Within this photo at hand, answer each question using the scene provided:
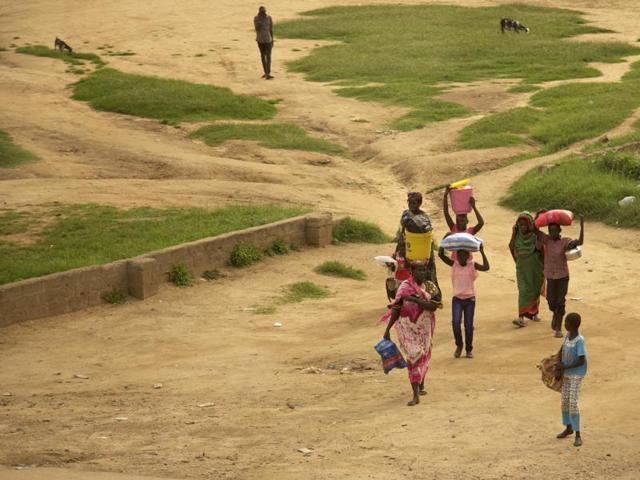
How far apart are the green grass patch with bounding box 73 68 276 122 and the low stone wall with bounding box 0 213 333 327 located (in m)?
10.1

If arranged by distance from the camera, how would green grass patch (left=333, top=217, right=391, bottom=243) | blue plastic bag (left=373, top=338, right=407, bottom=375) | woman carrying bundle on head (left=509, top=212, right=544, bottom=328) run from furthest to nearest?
green grass patch (left=333, top=217, right=391, bottom=243) → woman carrying bundle on head (left=509, top=212, right=544, bottom=328) → blue plastic bag (left=373, top=338, right=407, bottom=375)

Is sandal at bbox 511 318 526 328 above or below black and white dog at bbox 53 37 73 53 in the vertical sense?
below

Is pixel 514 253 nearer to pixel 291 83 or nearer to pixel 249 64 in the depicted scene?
pixel 291 83

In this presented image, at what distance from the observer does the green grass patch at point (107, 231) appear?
16.8 m

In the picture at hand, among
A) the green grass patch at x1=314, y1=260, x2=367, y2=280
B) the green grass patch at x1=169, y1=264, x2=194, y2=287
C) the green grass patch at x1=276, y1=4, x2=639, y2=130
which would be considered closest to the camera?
the green grass patch at x1=169, y1=264, x2=194, y2=287

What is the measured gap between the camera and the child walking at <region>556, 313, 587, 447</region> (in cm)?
1086

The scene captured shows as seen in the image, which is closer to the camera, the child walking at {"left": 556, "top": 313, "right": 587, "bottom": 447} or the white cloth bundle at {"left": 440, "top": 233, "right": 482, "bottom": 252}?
the child walking at {"left": 556, "top": 313, "right": 587, "bottom": 447}

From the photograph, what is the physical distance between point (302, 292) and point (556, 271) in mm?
4119

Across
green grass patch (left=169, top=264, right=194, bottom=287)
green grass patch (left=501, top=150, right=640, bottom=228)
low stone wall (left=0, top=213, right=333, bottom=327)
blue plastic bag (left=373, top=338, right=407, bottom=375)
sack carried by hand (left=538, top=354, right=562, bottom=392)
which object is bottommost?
green grass patch (left=501, top=150, right=640, bottom=228)

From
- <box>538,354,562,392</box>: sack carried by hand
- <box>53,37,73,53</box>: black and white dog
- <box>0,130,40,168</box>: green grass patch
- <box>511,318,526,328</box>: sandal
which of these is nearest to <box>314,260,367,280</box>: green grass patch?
<box>511,318,526,328</box>: sandal

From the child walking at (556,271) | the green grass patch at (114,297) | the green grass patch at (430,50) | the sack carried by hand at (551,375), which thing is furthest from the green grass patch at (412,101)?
the sack carried by hand at (551,375)

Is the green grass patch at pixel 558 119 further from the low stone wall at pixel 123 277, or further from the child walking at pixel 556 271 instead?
the child walking at pixel 556 271

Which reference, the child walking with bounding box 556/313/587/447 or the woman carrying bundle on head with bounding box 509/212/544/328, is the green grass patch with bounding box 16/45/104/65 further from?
the child walking with bounding box 556/313/587/447

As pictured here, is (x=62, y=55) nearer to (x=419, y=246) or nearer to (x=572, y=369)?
(x=419, y=246)
